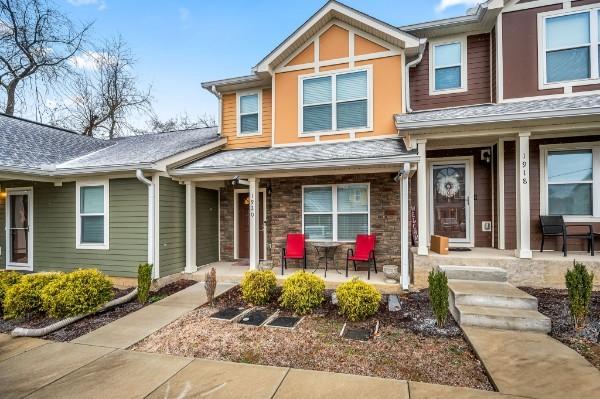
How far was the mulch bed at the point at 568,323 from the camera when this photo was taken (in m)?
3.73

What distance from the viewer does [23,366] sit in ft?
12.0

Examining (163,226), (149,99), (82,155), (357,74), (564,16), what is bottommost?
(163,226)

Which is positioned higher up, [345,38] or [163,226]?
[345,38]

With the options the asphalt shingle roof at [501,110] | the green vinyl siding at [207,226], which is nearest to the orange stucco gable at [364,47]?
the asphalt shingle roof at [501,110]

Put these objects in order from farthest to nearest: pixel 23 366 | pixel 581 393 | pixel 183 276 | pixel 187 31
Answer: pixel 187 31
pixel 183 276
pixel 23 366
pixel 581 393

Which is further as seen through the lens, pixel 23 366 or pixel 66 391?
pixel 23 366

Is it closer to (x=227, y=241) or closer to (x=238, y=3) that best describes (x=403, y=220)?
(x=227, y=241)

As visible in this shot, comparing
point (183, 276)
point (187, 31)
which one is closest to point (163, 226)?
point (183, 276)

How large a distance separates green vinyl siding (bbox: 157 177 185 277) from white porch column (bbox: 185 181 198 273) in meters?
0.13

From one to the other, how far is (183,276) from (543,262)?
25.5 ft

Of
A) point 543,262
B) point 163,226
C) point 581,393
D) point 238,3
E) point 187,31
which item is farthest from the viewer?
point 187,31

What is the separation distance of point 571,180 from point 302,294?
20.6 ft

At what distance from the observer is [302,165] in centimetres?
655

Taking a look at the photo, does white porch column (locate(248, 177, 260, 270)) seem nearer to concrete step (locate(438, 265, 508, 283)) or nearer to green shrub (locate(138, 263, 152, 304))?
green shrub (locate(138, 263, 152, 304))
